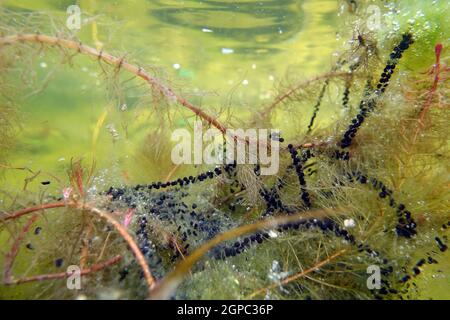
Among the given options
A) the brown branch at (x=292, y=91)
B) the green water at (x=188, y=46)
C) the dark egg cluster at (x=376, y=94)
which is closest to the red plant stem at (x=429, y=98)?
the dark egg cluster at (x=376, y=94)

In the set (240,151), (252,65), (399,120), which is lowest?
(252,65)

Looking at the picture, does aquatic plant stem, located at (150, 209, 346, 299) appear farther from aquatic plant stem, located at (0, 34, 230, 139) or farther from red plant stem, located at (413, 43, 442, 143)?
red plant stem, located at (413, 43, 442, 143)

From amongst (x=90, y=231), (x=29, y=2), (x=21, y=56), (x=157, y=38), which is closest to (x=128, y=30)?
(x=157, y=38)

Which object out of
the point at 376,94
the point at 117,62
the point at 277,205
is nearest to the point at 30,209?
the point at 117,62

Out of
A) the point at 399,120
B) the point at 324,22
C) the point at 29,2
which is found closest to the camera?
the point at 399,120

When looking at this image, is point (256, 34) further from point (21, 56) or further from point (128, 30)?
point (21, 56)

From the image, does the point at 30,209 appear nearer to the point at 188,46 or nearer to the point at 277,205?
the point at 277,205
